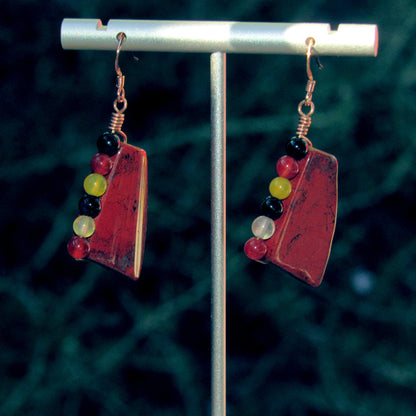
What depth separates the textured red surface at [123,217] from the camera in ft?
2.22

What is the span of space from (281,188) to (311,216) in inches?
1.8

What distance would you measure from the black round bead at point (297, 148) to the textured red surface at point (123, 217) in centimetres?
16

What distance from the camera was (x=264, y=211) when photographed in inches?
26.2

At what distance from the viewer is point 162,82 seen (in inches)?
50.9

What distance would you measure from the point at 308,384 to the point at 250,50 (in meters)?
1.00

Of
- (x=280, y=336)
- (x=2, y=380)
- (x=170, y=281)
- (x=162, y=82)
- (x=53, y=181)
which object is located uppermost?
(x=162, y=82)

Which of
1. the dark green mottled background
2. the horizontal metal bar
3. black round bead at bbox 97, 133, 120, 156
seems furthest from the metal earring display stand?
the dark green mottled background

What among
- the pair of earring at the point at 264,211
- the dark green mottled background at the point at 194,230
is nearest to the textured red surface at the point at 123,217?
the pair of earring at the point at 264,211

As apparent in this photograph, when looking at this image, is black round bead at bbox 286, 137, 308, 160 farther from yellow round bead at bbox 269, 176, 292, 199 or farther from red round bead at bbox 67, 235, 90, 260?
red round bead at bbox 67, 235, 90, 260

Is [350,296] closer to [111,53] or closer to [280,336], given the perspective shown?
[280,336]

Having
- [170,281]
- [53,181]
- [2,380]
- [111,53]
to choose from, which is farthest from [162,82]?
[2,380]

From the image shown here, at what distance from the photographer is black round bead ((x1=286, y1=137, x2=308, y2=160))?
656 mm

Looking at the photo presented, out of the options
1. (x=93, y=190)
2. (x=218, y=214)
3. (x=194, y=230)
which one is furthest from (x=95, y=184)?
(x=194, y=230)

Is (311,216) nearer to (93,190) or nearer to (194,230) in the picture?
(93,190)
